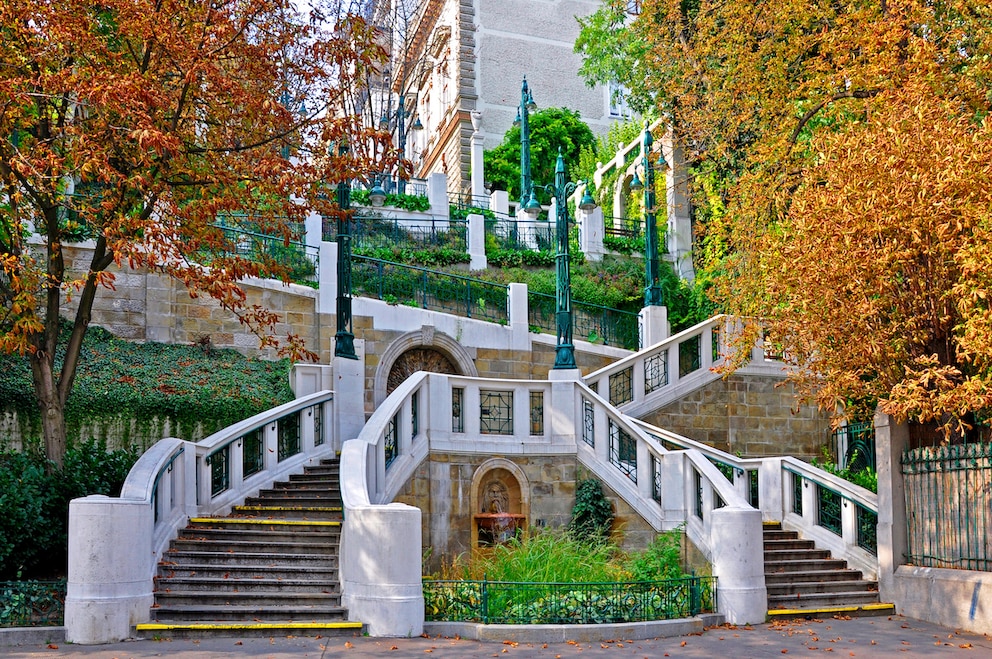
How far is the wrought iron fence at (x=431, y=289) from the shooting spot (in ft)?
73.0

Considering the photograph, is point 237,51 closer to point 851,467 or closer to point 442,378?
point 442,378

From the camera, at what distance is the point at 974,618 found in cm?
1094

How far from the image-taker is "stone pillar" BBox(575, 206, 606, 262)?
28172 millimetres

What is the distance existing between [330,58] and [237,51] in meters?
1.25

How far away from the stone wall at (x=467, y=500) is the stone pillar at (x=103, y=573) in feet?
13.7

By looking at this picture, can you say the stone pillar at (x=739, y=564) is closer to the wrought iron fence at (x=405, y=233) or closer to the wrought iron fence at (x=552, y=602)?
the wrought iron fence at (x=552, y=602)

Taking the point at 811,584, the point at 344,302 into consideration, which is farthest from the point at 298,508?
the point at 811,584

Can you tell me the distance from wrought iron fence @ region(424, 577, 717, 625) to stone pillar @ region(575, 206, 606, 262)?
1768 cm

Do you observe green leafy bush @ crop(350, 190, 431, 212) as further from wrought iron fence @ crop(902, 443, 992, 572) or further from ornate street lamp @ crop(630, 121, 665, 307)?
wrought iron fence @ crop(902, 443, 992, 572)

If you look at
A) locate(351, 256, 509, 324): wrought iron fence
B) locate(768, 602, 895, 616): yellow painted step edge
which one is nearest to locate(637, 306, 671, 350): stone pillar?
locate(351, 256, 509, 324): wrought iron fence

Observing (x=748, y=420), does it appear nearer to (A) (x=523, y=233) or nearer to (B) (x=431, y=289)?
(B) (x=431, y=289)

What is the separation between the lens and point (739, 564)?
11.6m

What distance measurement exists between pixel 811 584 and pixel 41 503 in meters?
8.94

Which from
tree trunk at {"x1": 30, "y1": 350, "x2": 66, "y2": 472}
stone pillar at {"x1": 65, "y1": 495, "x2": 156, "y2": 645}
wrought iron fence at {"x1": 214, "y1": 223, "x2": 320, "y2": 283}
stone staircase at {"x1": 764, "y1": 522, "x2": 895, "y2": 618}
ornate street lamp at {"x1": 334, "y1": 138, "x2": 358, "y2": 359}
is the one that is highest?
wrought iron fence at {"x1": 214, "y1": 223, "x2": 320, "y2": 283}
